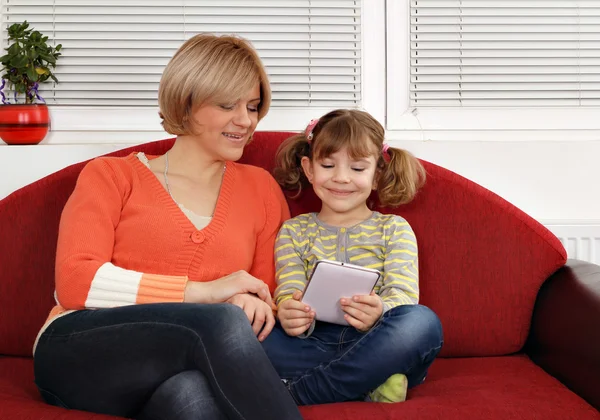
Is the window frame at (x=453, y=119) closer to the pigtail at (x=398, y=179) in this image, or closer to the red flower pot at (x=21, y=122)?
the pigtail at (x=398, y=179)

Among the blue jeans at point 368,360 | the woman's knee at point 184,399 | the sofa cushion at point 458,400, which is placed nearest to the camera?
the woman's knee at point 184,399

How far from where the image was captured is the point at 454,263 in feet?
6.38

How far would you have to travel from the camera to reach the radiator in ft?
7.58

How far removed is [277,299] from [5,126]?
3.41 feet

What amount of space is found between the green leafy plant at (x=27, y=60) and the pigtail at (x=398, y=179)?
3.63 ft

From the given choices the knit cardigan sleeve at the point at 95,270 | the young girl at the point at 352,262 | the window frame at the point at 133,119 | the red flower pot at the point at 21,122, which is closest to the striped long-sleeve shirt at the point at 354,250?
the young girl at the point at 352,262

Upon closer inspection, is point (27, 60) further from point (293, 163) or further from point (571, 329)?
point (571, 329)

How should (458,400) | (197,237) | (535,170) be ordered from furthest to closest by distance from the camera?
(535,170) < (197,237) < (458,400)

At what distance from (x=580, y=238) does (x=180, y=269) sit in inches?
49.8

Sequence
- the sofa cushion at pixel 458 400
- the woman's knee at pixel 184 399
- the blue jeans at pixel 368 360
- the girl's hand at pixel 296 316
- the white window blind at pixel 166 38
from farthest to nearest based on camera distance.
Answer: the white window blind at pixel 166 38 → the girl's hand at pixel 296 316 → the blue jeans at pixel 368 360 → the sofa cushion at pixel 458 400 → the woman's knee at pixel 184 399

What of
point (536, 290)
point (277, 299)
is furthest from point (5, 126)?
point (536, 290)

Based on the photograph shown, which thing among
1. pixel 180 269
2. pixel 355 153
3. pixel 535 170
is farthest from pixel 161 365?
pixel 535 170

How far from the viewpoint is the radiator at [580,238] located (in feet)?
7.58

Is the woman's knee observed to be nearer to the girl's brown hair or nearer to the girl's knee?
the girl's knee
